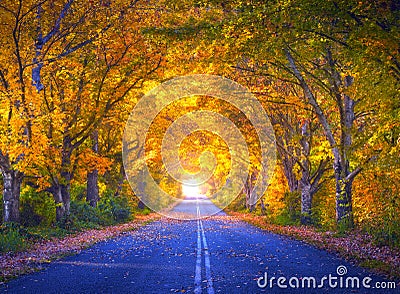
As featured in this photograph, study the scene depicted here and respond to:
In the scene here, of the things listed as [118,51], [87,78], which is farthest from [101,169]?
[118,51]

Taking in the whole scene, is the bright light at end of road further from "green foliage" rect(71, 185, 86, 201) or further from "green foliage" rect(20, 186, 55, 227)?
"green foliage" rect(20, 186, 55, 227)

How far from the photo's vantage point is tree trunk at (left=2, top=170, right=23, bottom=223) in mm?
19859

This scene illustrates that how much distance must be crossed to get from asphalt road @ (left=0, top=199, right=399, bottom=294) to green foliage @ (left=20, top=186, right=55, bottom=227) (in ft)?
27.9

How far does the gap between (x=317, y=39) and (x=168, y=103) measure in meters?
19.5

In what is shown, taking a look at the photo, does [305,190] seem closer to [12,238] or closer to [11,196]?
[11,196]

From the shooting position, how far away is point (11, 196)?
20062 mm

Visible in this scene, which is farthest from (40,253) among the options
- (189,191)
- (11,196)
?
(189,191)

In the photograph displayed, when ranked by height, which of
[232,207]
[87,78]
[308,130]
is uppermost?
[87,78]

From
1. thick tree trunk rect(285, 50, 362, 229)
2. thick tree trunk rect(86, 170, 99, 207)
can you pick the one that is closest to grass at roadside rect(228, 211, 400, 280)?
thick tree trunk rect(285, 50, 362, 229)

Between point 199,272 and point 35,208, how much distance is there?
15404 mm

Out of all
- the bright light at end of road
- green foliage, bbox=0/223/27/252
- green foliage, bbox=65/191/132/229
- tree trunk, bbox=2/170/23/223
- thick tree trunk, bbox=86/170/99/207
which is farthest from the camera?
the bright light at end of road

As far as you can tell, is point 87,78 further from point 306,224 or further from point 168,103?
point 306,224

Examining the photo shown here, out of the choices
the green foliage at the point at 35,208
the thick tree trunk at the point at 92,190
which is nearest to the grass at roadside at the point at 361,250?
the green foliage at the point at 35,208

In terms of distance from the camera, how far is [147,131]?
38.4 meters
